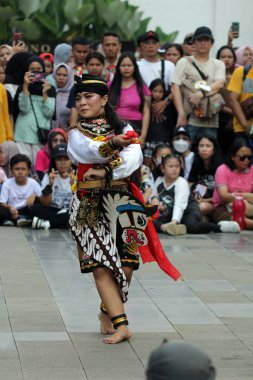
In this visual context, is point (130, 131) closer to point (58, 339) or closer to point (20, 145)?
point (58, 339)

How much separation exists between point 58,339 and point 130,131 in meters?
1.34

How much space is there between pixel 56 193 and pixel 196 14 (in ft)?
27.3

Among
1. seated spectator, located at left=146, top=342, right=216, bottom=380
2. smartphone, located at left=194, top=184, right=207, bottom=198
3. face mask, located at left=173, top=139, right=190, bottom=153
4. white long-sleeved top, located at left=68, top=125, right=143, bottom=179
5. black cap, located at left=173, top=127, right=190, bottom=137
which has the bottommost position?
smartphone, located at left=194, top=184, right=207, bottom=198

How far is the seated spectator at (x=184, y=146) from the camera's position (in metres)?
12.5

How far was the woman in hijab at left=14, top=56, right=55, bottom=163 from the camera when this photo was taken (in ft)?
42.2

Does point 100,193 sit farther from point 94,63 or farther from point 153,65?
point 153,65

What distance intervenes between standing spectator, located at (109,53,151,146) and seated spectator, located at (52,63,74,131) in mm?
751

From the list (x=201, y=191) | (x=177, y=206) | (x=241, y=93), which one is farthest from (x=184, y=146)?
(x=177, y=206)

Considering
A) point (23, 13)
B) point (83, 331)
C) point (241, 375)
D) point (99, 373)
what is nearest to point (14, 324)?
point (83, 331)

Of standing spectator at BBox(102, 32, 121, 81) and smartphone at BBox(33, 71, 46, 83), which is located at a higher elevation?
standing spectator at BBox(102, 32, 121, 81)

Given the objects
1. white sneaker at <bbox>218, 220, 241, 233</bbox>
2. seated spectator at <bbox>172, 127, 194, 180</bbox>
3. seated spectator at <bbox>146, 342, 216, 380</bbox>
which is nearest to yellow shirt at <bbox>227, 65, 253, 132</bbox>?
seated spectator at <bbox>172, 127, 194, 180</bbox>

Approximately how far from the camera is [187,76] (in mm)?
12859

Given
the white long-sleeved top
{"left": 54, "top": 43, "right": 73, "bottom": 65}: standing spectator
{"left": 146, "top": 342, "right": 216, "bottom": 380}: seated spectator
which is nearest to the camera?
{"left": 146, "top": 342, "right": 216, "bottom": 380}: seated spectator

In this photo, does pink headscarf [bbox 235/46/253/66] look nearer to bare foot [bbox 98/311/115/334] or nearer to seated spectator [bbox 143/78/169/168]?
seated spectator [bbox 143/78/169/168]
